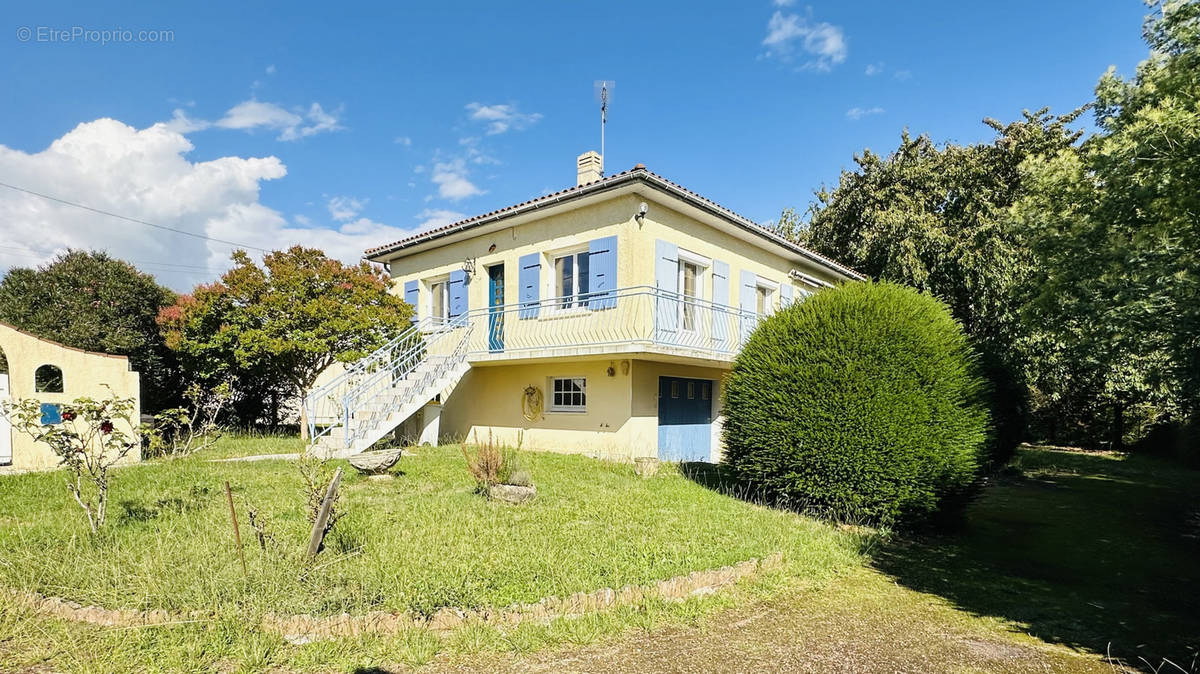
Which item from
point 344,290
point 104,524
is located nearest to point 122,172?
point 344,290

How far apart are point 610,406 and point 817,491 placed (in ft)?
18.3

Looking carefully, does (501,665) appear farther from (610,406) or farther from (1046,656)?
(610,406)

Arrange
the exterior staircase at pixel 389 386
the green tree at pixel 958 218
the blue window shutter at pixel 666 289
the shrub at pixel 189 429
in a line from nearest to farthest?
the shrub at pixel 189 429, the exterior staircase at pixel 389 386, the blue window shutter at pixel 666 289, the green tree at pixel 958 218

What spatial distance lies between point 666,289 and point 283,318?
8.47m

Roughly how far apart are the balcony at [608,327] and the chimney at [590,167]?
339 cm

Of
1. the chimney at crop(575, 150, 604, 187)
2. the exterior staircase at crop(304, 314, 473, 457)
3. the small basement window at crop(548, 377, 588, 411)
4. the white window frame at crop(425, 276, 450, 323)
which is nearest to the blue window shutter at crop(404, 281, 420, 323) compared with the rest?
the white window frame at crop(425, 276, 450, 323)

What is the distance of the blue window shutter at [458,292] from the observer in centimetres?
1529

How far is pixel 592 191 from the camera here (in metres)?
11.9

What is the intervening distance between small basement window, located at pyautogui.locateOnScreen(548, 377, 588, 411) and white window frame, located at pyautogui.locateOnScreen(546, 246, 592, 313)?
166 cm

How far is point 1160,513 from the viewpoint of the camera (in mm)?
10359

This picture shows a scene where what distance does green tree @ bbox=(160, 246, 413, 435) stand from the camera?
1299 cm

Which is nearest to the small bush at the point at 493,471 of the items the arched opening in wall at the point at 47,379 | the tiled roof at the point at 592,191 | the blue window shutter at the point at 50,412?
the tiled roof at the point at 592,191

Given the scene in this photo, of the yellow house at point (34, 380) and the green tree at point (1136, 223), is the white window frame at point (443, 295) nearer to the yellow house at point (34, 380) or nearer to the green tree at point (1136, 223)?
the yellow house at point (34, 380)

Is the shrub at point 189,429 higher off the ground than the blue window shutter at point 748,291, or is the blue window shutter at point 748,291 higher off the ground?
the blue window shutter at point 748,291
